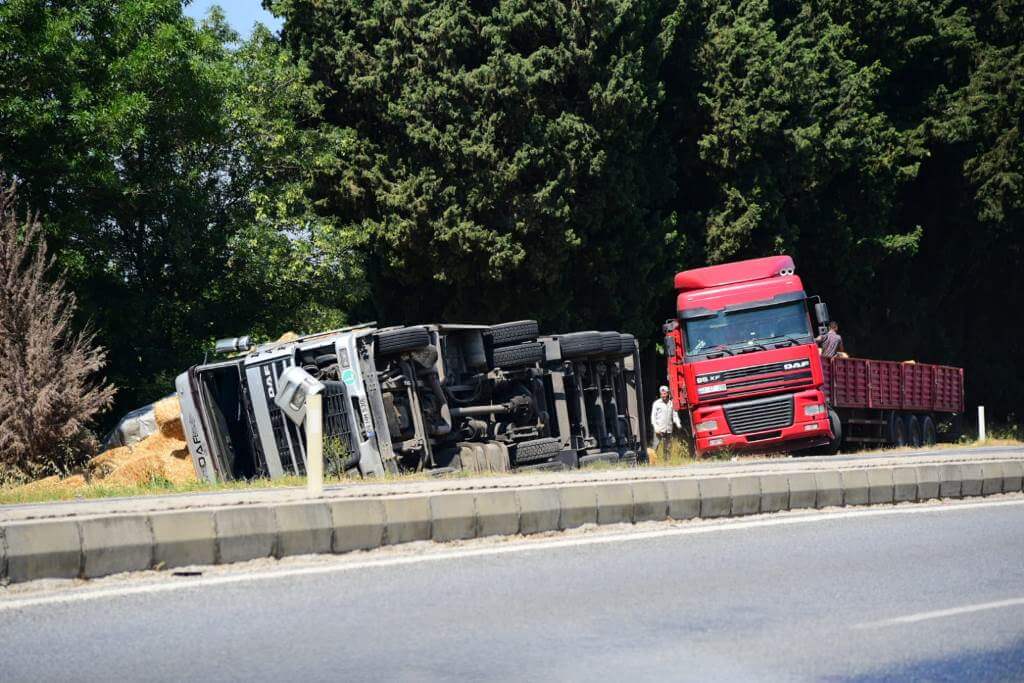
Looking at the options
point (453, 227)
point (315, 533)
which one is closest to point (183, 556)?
point (315, 533)

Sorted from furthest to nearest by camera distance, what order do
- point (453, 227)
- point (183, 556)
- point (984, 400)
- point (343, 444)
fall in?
point (984, 400), point (453, 227), point (343, 444), point (183, 556)

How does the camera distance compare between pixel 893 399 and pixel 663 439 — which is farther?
pixel 893 399

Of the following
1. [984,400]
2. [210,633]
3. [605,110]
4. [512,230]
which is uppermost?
[605,110]

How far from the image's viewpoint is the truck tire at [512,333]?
2025 cm

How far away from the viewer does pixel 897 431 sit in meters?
30.5

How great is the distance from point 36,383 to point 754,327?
11.7 meters

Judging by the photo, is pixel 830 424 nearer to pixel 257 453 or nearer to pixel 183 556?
pixel 257 453

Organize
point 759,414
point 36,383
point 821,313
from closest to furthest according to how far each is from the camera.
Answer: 1. point 36,383
2. point 821,313
3. point 759,414

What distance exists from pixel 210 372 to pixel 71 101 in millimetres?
8616

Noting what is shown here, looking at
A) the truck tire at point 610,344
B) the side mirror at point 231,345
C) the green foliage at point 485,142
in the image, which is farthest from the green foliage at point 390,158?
the side mirror at point 231,345

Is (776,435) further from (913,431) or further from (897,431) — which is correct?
(913,431)

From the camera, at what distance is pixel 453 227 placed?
2906 centimetres

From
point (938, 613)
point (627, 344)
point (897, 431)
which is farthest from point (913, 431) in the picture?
point (938, 613)

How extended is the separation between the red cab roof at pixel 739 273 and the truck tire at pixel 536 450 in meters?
5.94
